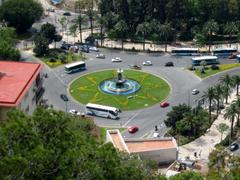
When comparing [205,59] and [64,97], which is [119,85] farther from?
[205,59]

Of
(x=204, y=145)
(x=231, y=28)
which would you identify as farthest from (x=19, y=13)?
(x=204, y=145)

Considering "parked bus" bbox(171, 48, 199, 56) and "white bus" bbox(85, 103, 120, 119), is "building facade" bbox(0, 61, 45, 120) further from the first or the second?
"parked bus" bbox(171, 48, 199, 56)

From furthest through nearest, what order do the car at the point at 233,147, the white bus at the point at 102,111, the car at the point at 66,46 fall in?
the car at the point at 66,46 < the white bus at the point at 102,111 < the car at the point at 233,147

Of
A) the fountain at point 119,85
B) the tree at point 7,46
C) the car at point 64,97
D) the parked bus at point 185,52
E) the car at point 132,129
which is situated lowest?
the car at point 132,129

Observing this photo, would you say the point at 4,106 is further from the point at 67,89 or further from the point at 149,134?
the point at 67,89

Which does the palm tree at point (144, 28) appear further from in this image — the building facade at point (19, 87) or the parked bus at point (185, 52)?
the building facade at point (19, 87)

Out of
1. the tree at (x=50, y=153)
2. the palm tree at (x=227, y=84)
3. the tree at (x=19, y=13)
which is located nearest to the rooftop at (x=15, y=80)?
the tree at (x=50, y=153)
